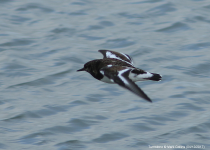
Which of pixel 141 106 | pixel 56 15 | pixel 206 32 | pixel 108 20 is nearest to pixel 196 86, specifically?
pixel 141 106

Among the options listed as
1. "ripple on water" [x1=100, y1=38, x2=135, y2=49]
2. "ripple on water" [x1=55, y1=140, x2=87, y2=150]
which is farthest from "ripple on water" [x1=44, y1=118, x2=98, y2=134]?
"ripple on water" [x1=100, y1=38, x2=135, y2=49]

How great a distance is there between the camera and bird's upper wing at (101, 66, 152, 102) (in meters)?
4.84

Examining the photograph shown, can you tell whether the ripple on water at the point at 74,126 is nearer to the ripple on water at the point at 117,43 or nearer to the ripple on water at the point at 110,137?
the ripple on water at the point at 110,137

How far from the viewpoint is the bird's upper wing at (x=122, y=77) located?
484 cm

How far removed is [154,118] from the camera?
666 centimetres

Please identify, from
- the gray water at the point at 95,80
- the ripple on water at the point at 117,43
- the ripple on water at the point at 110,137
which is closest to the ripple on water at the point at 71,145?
the gray water at the point at 95,80

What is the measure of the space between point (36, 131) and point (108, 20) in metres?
5.38

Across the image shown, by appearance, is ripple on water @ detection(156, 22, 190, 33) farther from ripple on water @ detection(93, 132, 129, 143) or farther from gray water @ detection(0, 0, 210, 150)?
ripple on water @ detection(93, 132, 129, 143)

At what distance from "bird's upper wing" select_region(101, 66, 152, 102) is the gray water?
1121 millimetres

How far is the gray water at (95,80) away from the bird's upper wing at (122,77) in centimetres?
112

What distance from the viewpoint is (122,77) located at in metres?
5.16

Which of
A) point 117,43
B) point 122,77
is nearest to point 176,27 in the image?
point 117,43

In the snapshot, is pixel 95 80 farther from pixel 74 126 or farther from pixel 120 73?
pixel 120 73

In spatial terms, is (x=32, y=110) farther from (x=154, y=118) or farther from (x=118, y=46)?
(x=118, y=46)
